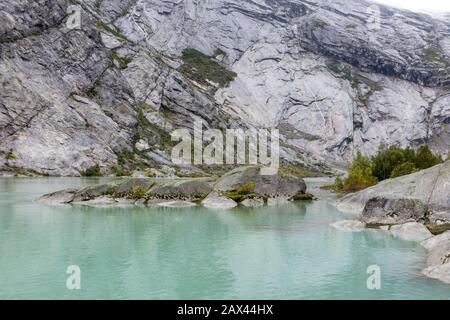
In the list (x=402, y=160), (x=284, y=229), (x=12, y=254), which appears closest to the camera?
(x=12, y=254)

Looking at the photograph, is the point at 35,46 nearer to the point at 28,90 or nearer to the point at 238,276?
the point at 28,90

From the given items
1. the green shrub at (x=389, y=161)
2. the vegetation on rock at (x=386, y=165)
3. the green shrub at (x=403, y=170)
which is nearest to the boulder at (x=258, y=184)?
the green shrub at (x=403, y=170)

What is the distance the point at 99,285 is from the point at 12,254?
34.9 ft

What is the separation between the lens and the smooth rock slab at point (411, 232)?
1668 inches

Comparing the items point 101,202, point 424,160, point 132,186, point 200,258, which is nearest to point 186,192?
point 132,186

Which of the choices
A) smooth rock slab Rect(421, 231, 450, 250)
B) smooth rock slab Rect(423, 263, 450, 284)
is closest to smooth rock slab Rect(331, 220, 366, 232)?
smooth rock slab Rect(421, 231, 450, 250)

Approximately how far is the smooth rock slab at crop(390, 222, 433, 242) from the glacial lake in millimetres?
1929

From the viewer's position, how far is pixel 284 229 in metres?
47.6

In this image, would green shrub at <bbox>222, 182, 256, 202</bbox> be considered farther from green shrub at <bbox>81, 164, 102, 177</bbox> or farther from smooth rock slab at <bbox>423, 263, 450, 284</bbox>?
green shrub at <bbox>81, 164, 102, 177</bbox>

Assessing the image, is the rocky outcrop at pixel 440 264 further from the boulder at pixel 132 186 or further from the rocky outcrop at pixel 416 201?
the boulder at pixel 132 186

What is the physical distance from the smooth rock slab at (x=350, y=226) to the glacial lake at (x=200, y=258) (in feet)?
5.23

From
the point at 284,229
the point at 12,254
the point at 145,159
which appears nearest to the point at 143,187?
the point at 284,229

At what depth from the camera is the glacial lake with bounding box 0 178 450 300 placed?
82.5 feet
